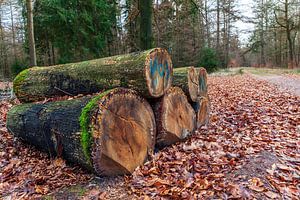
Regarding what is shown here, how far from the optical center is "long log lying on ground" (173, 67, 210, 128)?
4113mm

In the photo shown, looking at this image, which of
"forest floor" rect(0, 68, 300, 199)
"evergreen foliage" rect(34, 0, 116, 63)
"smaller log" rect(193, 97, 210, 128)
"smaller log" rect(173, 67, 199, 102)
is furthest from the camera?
"evergreen foliage" rect(34, 0, 116, 63)

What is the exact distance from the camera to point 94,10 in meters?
16.8

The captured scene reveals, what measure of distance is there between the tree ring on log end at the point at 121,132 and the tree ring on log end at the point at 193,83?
4.03ft

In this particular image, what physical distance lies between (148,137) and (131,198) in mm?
982

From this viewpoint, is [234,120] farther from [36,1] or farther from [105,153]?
[36,1]

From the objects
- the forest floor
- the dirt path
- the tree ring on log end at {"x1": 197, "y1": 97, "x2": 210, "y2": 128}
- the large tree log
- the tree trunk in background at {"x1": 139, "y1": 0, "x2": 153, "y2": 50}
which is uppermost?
the tree trunk in background at {"x1": 139, "y1": 0, "x2": 153, "y2": 50}

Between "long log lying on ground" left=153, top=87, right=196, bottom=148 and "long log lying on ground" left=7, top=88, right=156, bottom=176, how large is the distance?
0.18m

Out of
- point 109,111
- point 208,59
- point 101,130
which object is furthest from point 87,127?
point 208,59

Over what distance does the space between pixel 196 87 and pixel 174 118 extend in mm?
1014

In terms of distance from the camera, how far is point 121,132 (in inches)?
109

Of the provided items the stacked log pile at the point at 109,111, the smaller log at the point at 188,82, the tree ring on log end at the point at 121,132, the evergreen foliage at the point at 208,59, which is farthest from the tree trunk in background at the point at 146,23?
the evergreen foliage at the point at 208,59

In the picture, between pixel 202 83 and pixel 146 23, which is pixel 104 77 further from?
pixel 146 23

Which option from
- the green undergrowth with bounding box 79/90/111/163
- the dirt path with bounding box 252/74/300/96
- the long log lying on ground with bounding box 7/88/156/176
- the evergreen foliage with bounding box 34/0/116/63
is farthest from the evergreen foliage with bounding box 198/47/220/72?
the green undergrowth with bounding box 79/90/111/163

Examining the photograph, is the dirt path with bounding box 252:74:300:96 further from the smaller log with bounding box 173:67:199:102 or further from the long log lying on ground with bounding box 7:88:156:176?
the long log lying on ground with bounding box 7:88:156:176
